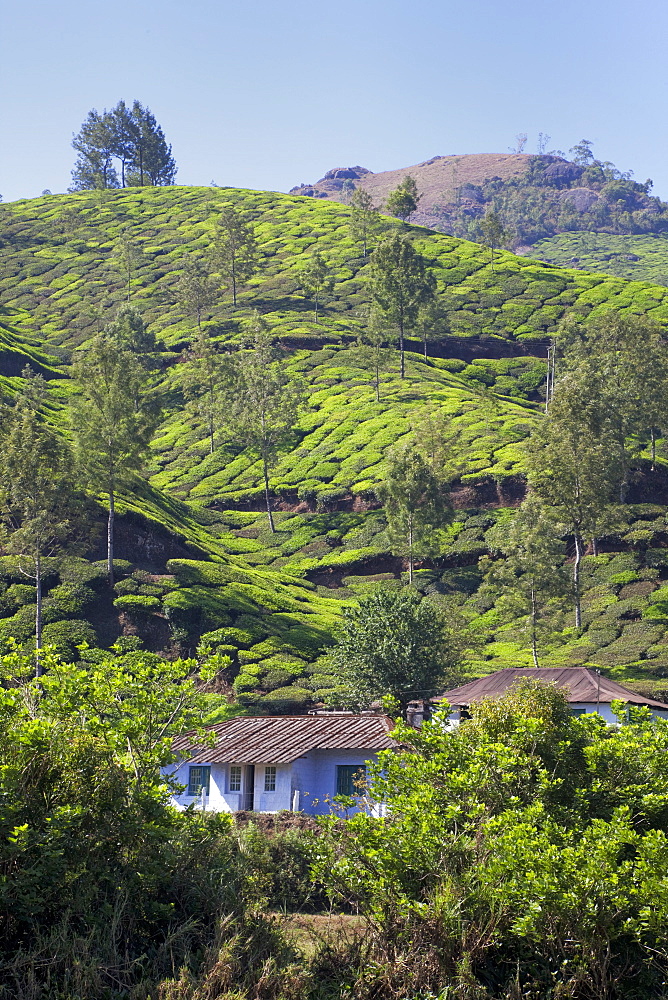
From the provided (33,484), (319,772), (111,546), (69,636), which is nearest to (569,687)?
(319,772)

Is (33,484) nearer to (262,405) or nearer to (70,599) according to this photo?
(70,599)

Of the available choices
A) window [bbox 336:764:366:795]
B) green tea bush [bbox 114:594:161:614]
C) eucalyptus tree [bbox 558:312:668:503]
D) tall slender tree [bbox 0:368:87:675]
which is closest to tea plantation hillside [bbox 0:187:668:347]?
eucalyptus tree [bbox 558:312:668:503]

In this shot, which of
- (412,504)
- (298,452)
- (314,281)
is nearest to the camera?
(412,504)

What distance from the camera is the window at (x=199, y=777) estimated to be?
1502 inches

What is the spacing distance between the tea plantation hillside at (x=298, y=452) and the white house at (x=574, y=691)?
820cm

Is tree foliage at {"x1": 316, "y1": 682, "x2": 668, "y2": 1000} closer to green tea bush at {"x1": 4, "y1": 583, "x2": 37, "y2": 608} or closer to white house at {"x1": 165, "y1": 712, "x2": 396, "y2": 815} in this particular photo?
white house at {"x1": 165, "y1": 712, "x2": 396, "y2": 815}

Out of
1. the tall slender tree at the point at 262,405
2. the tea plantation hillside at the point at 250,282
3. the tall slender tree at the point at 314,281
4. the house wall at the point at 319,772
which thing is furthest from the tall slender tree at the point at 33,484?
the tall slender tree at the point at 314,281

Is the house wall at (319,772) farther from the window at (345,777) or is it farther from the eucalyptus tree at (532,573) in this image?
the eucalyptus tree at (532,573)

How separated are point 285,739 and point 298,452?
6574 cm

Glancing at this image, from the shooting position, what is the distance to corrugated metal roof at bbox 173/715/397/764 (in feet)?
120

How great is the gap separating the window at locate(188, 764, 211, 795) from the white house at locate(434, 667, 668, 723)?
9890 millimetres

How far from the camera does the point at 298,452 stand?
335 ft

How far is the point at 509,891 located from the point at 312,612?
51.1 meters

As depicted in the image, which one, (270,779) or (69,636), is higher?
(69,636)
